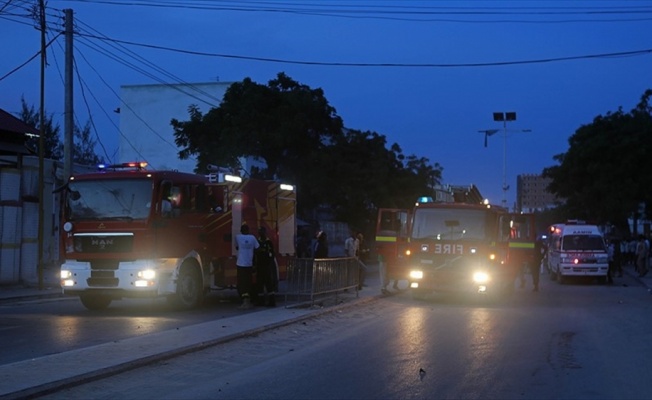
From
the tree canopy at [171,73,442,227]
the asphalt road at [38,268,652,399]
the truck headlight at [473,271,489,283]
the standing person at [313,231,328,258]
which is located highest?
the tree canopy at [171,73,442,227]

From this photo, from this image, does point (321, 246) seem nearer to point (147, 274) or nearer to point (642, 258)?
point (147, 274)

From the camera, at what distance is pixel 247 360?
36.8ft

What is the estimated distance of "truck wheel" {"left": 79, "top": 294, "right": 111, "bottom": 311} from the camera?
17.8 m

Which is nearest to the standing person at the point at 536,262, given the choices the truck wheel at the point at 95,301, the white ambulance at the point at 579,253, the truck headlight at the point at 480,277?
the white ambulance at the point at 579,253

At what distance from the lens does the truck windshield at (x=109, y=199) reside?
16.6m

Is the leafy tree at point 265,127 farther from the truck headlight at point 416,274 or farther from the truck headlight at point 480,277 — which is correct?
the truck headlight at point 480,277

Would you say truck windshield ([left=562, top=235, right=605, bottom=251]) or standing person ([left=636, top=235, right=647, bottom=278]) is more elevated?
truck windshield ([left=562, top=235, right=605, bottom=251])

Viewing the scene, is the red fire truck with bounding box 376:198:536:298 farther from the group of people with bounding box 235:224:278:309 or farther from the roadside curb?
the roadside curb

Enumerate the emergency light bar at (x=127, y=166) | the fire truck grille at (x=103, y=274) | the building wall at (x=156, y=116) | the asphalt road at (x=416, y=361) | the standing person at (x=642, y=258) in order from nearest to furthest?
the asphalt road at (x=416, y=361), the fire truck grille at (x=103, y=274), the emergency light bar at (x=127, y=166), the standing person at (x=642, y=258), the building wall at (x=156, y=116)

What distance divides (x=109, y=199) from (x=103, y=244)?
3.22ft

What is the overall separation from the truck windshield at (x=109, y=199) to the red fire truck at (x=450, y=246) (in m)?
7.11

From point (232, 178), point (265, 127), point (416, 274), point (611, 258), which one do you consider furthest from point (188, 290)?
point (611, 258)

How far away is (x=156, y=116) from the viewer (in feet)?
188

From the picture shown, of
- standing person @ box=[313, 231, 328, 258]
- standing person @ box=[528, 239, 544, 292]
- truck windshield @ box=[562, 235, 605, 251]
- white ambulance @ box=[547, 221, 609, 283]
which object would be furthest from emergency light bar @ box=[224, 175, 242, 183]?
truck windshield @ box=[562, 235, 605, 251]
